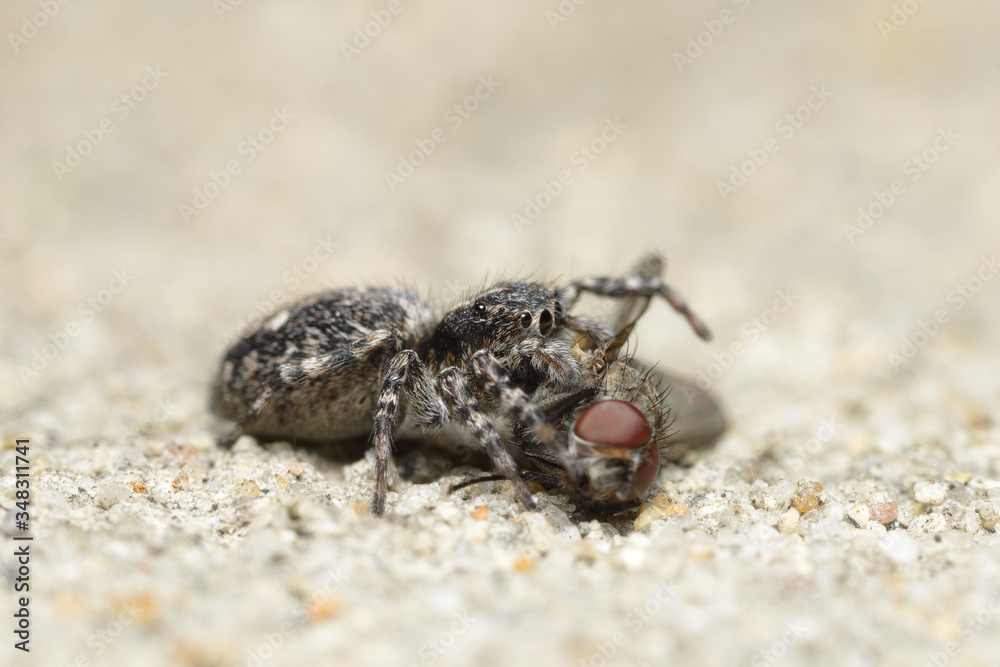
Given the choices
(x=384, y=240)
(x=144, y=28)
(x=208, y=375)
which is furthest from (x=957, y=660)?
(x=144, y=28)

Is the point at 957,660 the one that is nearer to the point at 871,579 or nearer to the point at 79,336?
the point at 871,579

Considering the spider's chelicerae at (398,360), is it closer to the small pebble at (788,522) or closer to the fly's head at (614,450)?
the fly's head at (614,450)

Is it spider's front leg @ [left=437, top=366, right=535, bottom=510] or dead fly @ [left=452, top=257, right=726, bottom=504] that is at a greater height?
dead fly @ [left=452, top=257, right=726, bottom=504]

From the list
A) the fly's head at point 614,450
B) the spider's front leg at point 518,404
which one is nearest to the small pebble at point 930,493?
the fly's head at point 614,450

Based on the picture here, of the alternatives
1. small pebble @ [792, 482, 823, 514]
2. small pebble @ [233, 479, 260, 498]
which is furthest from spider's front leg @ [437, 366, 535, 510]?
small pebble @ [792, 482, 823, 514]

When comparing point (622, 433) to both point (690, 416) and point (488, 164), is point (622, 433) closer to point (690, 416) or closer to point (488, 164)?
point (690, 416)

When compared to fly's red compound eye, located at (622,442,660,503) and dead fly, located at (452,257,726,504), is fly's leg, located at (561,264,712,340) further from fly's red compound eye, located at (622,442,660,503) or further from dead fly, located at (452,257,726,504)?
fly's red compound eye, located at (622,442,660,503)
